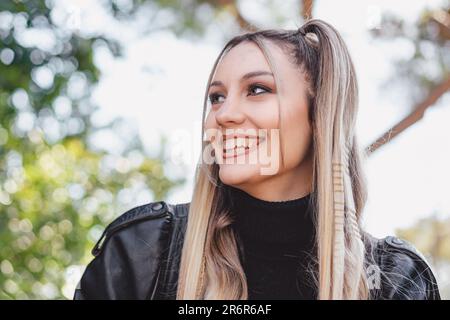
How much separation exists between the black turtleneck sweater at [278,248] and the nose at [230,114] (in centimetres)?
17

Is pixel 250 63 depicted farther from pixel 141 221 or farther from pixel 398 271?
pixel 398 271

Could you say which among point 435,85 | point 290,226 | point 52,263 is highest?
point 435,85

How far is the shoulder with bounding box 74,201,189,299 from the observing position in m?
1.36

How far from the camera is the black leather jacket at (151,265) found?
4.46ft

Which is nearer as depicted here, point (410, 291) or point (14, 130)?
point (410, 291)

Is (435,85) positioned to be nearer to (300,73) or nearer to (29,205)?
(29,205)

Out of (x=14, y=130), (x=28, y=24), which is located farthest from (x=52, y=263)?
(x=28, y=24)

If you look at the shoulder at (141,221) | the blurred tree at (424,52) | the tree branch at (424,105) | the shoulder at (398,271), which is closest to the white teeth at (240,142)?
the shoulder at (141,221)

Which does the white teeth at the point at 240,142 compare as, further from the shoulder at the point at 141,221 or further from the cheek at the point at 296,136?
the shoulder at the point at 141,221

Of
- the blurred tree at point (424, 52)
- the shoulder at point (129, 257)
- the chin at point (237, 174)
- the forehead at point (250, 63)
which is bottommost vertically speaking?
the shoulder at point (129, 257)
